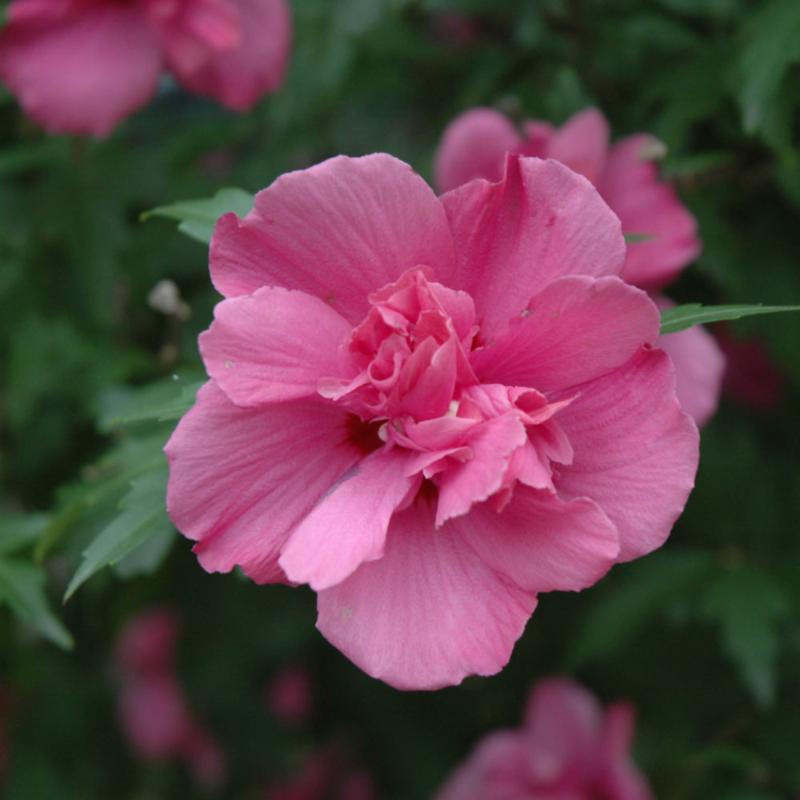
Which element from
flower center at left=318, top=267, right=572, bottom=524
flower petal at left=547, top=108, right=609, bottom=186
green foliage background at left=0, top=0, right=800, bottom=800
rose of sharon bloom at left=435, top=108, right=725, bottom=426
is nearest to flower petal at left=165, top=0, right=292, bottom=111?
green foliage background at left=0, top=0, right=800, bottom=800

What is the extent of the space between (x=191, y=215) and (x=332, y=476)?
0.27 metres

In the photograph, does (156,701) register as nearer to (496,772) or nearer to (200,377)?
(496,772)

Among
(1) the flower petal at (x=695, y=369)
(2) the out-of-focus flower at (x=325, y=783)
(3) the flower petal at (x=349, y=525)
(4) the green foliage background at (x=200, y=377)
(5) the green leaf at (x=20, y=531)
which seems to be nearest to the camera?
(3) the flower petal at (x=349, y=525)

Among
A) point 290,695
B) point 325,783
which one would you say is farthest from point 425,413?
point 325,783

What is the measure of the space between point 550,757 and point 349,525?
0.88 m

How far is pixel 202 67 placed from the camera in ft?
4.56

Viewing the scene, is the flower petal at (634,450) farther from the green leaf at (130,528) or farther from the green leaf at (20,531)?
the green leaf at (20,531)

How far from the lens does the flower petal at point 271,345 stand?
79cm

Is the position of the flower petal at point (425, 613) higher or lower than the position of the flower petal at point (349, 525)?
lower

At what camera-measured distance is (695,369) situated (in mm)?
1103

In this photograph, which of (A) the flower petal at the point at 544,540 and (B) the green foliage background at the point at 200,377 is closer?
(A) the flower petal at the point at 544,540

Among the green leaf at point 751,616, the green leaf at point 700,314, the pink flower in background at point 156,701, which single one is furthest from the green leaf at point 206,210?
the pink flower in background at point 156,701

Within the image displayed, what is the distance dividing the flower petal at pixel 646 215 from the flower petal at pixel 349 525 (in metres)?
0.37

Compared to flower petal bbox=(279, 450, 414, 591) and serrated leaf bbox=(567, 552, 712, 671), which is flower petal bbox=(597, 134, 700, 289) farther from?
serrated leaf bbox=(567, 552, 712, 671)
